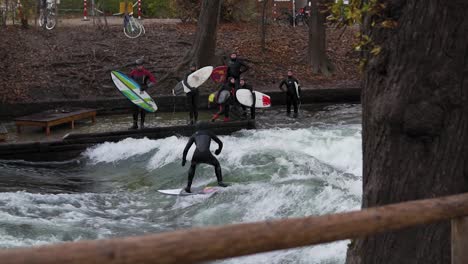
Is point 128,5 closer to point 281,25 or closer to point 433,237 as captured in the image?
point 281,25

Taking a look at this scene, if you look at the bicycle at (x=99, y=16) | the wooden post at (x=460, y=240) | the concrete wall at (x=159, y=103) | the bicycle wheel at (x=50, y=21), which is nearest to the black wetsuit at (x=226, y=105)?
the concrete wall at (x=159, y=103)

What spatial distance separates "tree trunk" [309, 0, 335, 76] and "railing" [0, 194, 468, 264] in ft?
83.5

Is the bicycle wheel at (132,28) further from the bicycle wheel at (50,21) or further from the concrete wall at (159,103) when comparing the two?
the concrete wall at (159,103)

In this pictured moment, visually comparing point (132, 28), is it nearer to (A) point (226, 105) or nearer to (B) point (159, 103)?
(B) point (159, 103)

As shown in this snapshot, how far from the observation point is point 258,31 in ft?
105

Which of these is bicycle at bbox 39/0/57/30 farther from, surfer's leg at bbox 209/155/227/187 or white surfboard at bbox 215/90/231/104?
surfer's leg at bbox 209/155/227/187

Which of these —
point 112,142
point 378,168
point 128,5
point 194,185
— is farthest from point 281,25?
point 378,168

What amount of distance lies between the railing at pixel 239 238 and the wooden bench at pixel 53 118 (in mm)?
16284

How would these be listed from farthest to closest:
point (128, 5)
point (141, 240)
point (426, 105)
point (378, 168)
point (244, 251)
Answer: point (128, 5)
point (378, 168)
point (426, 105)
point (244, 251)
point (141, 240)

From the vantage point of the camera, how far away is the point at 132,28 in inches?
1142

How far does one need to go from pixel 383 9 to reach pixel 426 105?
1.90 feet

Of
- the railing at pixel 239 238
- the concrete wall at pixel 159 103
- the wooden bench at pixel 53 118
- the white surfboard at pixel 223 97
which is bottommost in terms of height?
the concrete wall at pixel 159 103

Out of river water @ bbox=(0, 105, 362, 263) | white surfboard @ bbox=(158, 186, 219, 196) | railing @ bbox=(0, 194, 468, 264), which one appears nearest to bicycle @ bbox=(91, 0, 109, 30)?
river water @ bbox=(0, 105, 362, 263)

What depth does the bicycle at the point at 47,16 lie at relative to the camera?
29031 millimetres
